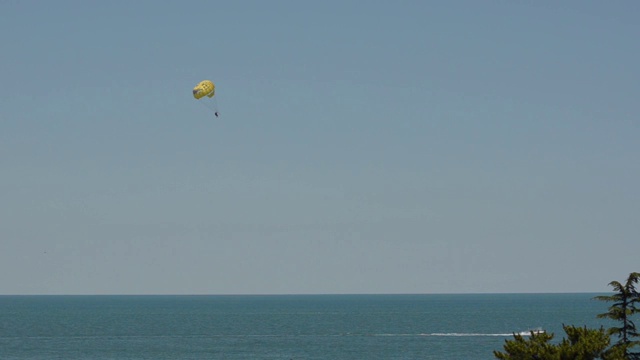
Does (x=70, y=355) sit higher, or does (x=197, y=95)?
(x=197, y=95)

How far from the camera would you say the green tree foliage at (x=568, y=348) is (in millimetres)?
45000

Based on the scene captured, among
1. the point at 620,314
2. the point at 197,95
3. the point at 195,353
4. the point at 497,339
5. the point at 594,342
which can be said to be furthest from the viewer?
the point at 497,339

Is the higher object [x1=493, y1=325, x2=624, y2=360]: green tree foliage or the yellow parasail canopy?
the yellow parasail canopy

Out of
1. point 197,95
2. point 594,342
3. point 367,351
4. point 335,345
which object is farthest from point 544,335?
point 335,345

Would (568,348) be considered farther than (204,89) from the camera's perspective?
No

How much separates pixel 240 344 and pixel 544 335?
421ft

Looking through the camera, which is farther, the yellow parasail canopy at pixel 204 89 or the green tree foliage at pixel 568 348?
the yellow parasail canopy at pixel 204 89

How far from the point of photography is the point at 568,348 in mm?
45125

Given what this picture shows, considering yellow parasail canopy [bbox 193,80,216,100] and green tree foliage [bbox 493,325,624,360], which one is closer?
green tree foliage [bbox 493,325,624,360]

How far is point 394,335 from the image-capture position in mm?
196000

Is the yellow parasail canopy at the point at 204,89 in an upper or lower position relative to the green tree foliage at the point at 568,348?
upper

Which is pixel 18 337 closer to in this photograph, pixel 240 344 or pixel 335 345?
pixel 240 344

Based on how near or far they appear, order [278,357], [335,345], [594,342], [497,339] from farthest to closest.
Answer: [497,339]
[335,345]
[278,357]
[594,342]

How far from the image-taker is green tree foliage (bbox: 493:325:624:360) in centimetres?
4500
